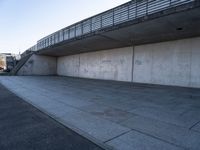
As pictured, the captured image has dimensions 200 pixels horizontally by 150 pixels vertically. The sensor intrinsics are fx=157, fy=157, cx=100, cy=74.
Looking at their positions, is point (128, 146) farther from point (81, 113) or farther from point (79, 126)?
point (81, 113)

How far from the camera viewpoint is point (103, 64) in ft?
60.0

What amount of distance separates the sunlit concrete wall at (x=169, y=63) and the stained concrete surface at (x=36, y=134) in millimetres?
9984

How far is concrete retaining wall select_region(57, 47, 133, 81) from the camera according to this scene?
612 inches

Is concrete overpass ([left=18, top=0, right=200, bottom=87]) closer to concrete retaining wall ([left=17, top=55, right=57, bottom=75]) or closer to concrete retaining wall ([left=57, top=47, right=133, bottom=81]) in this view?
concrete retaining wall ([left=57, top=47, right=133, bottom=81])

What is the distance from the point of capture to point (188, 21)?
8.61 m

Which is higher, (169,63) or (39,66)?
(169,63)

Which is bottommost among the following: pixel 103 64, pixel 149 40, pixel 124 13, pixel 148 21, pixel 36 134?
pixel 36 134

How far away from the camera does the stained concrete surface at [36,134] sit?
315 cm

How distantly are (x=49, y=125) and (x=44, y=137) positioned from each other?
2.51 feet

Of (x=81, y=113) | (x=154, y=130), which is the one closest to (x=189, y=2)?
(x=154, y=130)

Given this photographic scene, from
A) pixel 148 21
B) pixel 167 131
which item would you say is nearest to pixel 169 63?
pixel 148 21

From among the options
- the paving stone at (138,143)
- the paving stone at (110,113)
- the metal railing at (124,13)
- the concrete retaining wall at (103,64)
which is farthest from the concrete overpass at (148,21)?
the paving stone at (138,143)

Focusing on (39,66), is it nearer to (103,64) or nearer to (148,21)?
(103,64)

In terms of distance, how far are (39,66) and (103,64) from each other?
42.0ft
